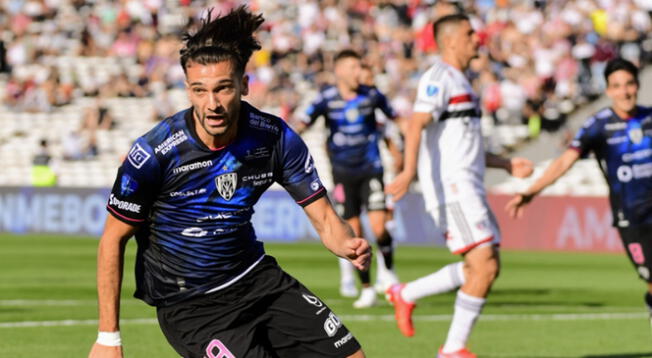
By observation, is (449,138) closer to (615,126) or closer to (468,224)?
(468,224)

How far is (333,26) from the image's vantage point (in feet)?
119

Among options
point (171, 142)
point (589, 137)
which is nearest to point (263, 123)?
point (171, 142)

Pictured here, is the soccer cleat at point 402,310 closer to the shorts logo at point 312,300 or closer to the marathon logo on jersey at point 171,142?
the shorts logo at point 312,300

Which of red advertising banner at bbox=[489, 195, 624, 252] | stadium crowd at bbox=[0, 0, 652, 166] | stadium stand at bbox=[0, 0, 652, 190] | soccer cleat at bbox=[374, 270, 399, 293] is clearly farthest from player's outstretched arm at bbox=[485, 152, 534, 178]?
stadium crowd at bbox=[0, 0, 652, 166]

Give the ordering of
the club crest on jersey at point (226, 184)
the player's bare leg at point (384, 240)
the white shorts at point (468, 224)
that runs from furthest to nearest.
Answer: the player's bare leg at point (384, 240)
the white shorts at point (468, 224)
the club crest on jersey at point (226, 184)

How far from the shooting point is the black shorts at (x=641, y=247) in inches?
413

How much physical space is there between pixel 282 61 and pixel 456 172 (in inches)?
1030

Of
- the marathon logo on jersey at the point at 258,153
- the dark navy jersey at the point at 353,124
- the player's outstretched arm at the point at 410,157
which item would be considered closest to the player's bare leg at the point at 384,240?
the dark navy jersey at the point at 353,124

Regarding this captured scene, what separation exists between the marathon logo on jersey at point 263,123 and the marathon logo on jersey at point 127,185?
0.67 m

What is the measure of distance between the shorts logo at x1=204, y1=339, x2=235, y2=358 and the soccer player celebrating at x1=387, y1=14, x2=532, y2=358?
11.4 feet

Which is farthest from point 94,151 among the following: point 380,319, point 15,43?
point 380,319

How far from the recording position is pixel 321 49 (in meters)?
35.8

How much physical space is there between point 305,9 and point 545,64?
296 inches

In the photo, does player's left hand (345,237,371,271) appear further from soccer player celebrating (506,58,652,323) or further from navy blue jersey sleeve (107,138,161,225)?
soccer player celebrating (506,58,652,323)
